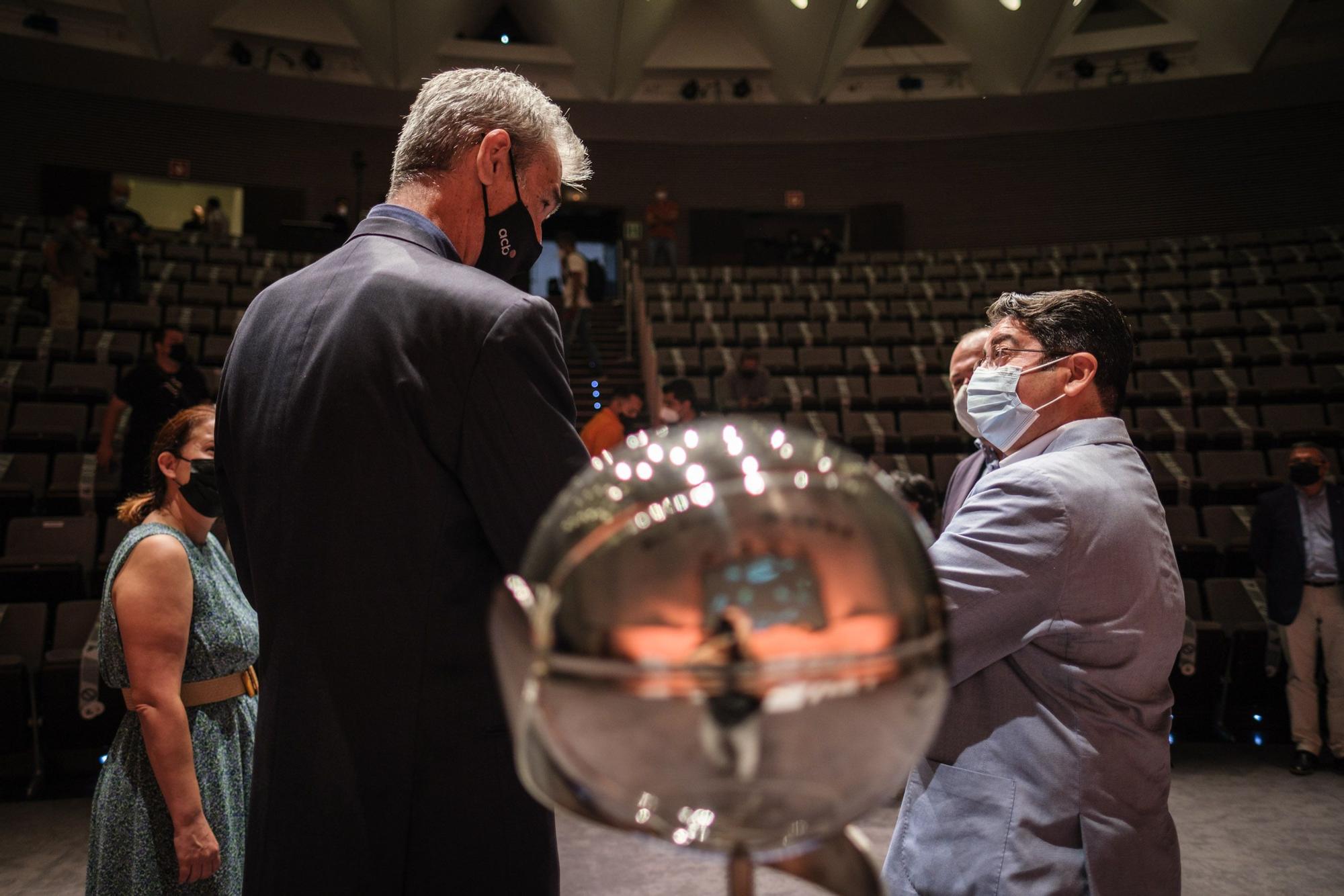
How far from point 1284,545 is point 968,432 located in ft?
12.0

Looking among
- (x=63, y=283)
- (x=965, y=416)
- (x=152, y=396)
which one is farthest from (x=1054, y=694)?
(x=63, y=283)

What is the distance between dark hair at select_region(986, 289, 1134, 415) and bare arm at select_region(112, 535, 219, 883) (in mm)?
1865

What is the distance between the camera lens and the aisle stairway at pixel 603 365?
987cm

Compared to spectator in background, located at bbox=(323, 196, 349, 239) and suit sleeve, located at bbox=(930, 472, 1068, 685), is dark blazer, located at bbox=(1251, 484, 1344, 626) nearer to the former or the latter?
suit sleeve, located at bbox=(930, 472, 1068, 685)

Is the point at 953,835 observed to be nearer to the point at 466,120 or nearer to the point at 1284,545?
the point at 466,120

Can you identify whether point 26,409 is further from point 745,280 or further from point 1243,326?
point 1243,326

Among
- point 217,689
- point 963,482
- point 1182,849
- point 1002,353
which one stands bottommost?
point 1182,849

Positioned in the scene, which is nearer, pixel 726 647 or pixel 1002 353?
pixel 726 647

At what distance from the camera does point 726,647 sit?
1.29 ft

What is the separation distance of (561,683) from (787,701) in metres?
0.10

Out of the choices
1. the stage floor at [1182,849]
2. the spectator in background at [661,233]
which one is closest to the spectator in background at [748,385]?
the stage floor at [1182,849]

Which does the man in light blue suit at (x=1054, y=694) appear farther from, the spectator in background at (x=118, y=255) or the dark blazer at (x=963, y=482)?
the spectator in background at (x=118, y=255)

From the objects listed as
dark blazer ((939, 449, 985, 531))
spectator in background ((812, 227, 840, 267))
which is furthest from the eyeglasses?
spectator in background ((812, 227, 840, 267))

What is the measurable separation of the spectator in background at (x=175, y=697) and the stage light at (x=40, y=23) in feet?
48.5
